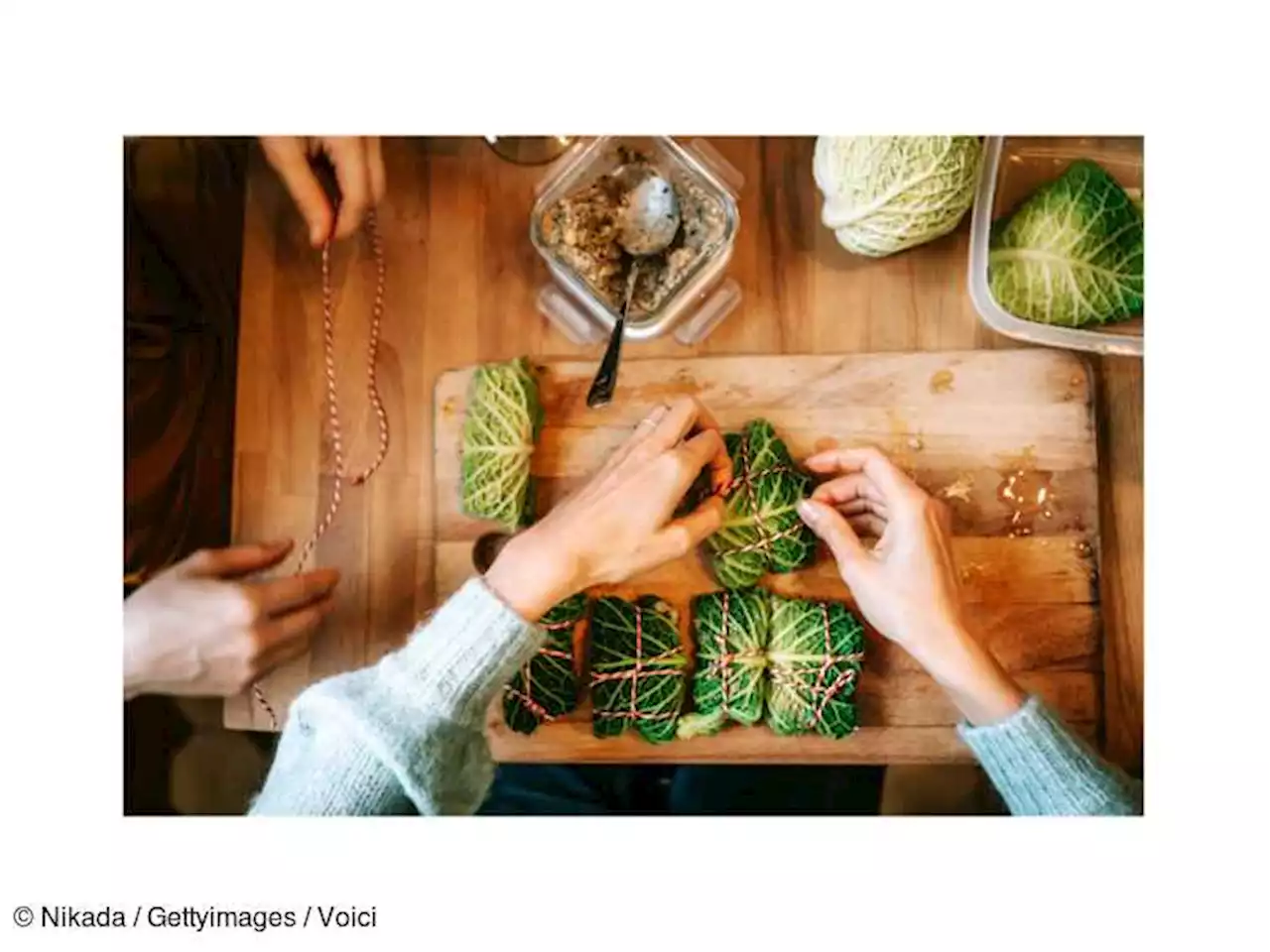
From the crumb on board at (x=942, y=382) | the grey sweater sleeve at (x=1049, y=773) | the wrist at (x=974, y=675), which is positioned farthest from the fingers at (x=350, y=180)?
the grey sweater sleeve at (x=1049, y=773)

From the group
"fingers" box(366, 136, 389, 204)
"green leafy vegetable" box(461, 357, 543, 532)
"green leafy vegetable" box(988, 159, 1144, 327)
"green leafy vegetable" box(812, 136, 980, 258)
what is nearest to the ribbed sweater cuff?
"green leafy vegetable" box(461, 357, 543, 532)

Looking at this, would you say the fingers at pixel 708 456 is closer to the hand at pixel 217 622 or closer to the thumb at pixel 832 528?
the thumb at pixel 832 528

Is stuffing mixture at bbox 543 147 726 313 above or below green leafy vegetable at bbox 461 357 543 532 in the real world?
above

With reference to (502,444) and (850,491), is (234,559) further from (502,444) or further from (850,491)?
(850,491)

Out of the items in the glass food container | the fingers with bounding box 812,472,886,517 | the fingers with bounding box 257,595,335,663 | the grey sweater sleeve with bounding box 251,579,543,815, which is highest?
the glass food container

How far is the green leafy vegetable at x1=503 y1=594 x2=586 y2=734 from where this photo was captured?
973mm

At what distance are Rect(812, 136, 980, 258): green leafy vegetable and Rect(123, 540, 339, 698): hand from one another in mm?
837

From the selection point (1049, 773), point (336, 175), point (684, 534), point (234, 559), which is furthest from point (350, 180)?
point (1049, 773)

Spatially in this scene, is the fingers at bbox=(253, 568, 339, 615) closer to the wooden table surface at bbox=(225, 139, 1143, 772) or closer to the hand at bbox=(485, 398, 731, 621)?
the wooden table surface at bbox=(225, 139, 1143, 772)
